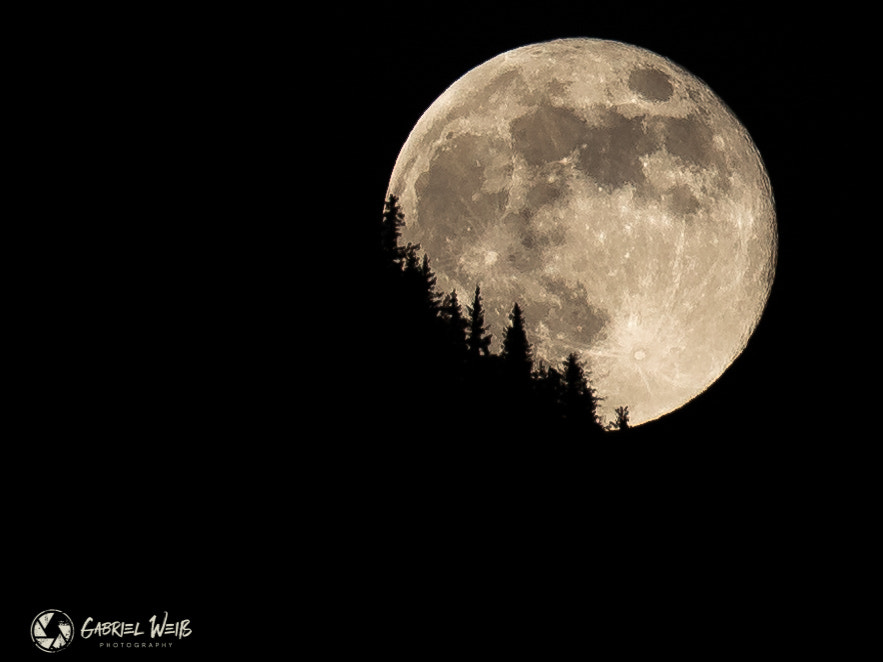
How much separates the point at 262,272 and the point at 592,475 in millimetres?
7654

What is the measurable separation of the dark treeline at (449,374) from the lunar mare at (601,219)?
1.11 metres

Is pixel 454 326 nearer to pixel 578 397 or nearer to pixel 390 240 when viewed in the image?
pixel 390 240

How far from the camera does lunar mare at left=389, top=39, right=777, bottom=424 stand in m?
18.0

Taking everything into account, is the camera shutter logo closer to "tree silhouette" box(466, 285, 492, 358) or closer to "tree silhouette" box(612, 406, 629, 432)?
"tree silhouette" box(466, 285, 492, 358)

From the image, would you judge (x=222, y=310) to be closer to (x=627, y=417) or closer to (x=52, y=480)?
(x=52, y=480)

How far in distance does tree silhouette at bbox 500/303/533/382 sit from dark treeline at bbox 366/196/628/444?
1.0 inches

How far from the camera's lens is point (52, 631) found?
341 inches

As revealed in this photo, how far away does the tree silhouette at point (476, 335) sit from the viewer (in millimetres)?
15230

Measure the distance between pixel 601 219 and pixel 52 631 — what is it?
13010 millimetres

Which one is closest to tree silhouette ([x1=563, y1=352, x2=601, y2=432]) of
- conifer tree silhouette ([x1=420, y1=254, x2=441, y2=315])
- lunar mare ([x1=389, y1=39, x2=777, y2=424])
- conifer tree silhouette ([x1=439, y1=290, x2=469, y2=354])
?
lunar mare ([x1=389, y1=39, x2=777, y2=424])

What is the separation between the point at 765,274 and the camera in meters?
21.0

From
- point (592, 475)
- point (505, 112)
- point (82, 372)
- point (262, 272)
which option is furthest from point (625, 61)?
point (82, 372)

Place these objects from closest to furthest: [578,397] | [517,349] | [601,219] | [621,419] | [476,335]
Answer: [476,335]
[517,349]
[578,397]
[601,219]
[621,419]

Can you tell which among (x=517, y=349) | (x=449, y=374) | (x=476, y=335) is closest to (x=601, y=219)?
(x=517, y=349)
